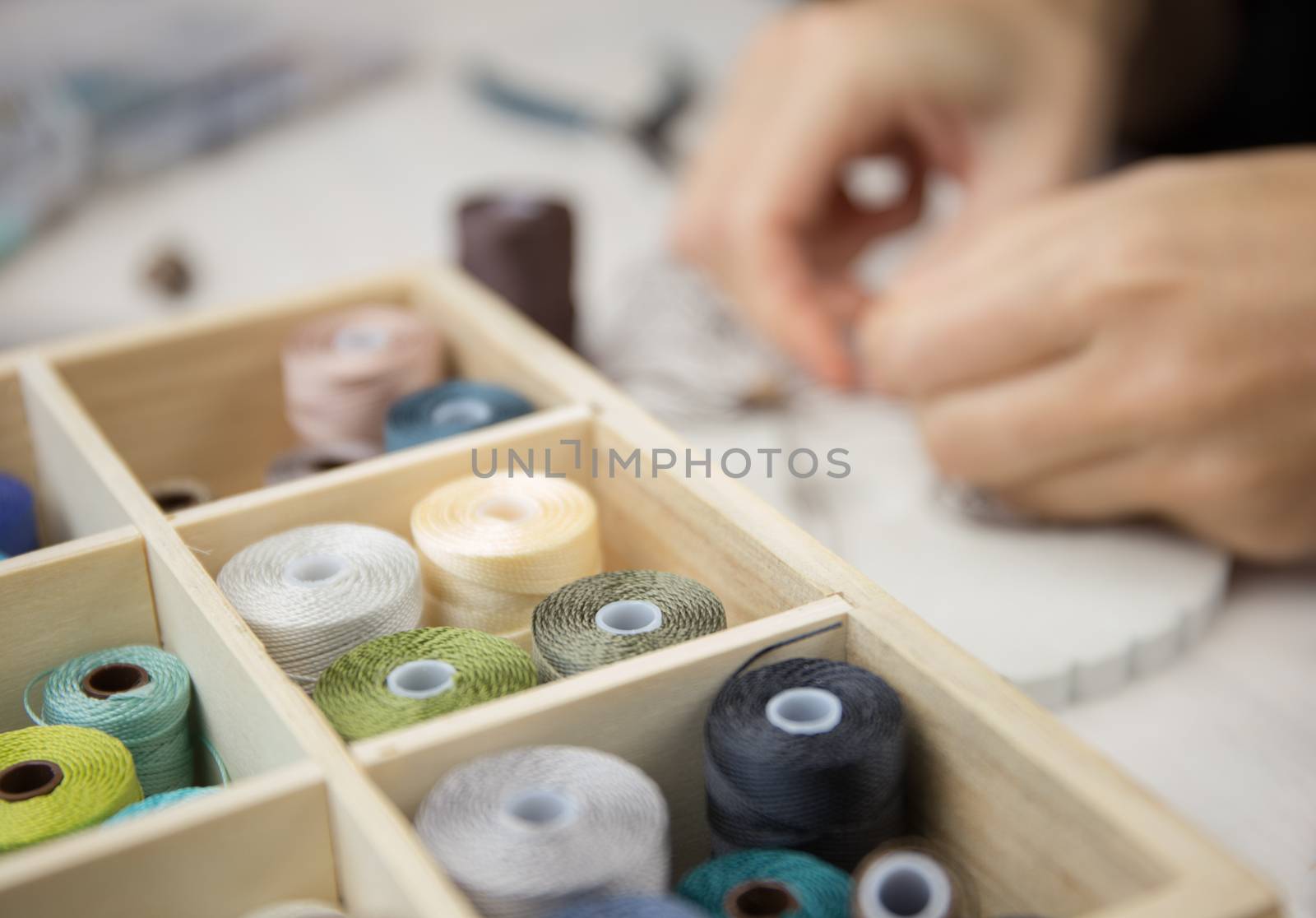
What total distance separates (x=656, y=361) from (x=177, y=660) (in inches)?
24.7

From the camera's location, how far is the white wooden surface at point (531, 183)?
0.78 meters

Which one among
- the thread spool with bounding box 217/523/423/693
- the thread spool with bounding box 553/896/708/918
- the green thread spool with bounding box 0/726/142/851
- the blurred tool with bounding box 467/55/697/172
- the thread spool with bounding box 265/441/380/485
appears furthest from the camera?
the blurred tool with bounding box 467/55/697/172

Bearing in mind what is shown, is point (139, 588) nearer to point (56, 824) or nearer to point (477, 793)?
point (56, 824)

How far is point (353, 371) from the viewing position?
915 millimetres

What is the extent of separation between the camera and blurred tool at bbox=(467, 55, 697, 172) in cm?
169

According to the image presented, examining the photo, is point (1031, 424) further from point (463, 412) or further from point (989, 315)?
point (463, 412)

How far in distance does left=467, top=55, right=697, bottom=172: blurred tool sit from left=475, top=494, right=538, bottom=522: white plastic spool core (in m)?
0.97

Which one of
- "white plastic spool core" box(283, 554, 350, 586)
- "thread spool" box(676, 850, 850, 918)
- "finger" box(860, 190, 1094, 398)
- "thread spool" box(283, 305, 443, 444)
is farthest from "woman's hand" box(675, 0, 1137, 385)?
"thread spool" box(676, 850, 850, 918)

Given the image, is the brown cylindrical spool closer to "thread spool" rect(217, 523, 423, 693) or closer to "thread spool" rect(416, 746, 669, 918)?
"thread spool" rect(416, 746, 669, 918)

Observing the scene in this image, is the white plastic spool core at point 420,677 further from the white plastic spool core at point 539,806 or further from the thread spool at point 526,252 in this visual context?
the thread spool at point 526,252

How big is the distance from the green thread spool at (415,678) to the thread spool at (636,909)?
0.48ft

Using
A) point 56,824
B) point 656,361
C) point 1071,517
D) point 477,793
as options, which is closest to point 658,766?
point 477,793

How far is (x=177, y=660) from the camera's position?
69 centimetres

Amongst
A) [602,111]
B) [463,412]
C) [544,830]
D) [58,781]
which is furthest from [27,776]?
[602,111]
